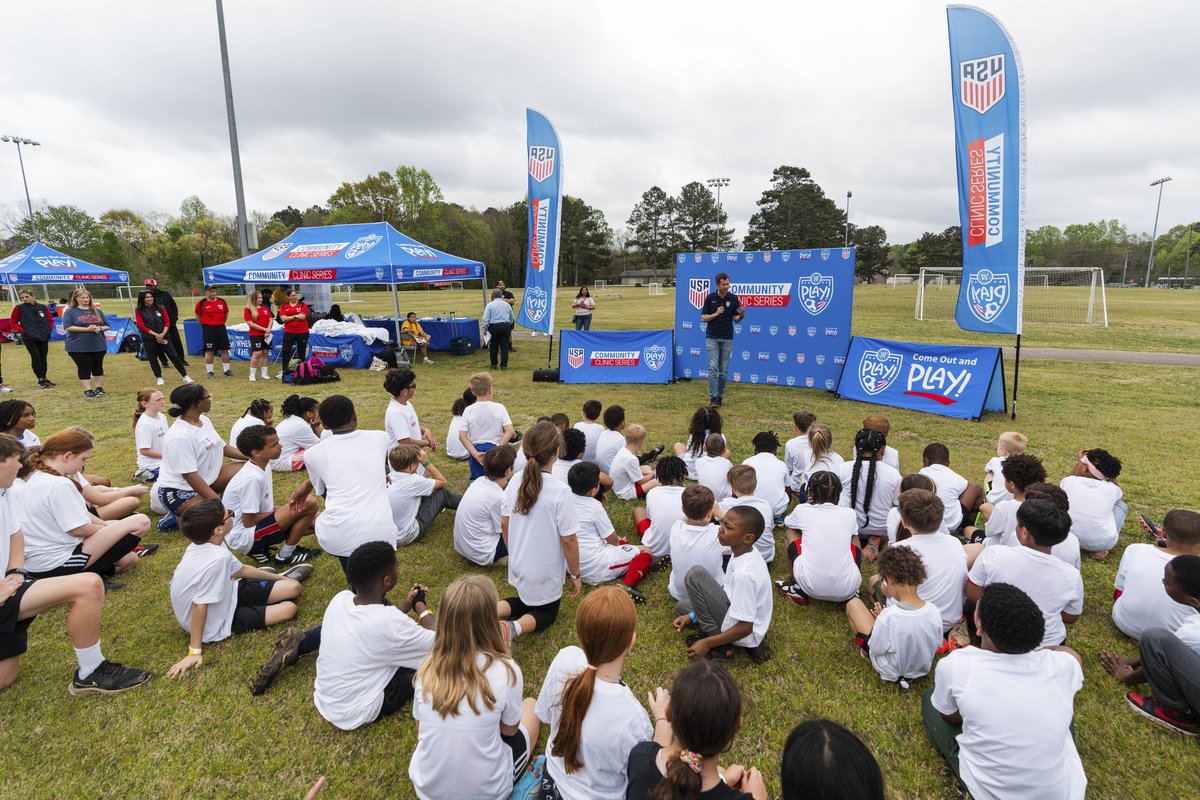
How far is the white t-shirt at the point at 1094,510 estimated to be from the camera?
14.1ft

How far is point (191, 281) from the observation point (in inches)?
2329

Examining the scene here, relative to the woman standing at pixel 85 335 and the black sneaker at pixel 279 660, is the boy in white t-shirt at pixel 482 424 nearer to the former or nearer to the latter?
the black sneaker at pixel 279 660

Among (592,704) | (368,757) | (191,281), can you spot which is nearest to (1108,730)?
(592,704)

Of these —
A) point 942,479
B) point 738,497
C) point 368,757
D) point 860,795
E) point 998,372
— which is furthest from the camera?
point 998,372

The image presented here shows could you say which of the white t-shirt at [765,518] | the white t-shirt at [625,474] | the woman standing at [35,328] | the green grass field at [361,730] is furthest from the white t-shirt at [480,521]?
the woman standing at [35,328]

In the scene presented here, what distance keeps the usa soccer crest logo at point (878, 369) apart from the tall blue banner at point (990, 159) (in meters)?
1.56

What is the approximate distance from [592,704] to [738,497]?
95.6 inches

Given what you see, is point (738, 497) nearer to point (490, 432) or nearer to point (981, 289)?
point (490, 432)

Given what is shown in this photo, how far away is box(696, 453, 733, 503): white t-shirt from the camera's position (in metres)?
4.93

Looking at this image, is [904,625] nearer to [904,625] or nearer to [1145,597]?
[904,625]

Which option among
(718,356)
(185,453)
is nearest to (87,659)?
(185,453)

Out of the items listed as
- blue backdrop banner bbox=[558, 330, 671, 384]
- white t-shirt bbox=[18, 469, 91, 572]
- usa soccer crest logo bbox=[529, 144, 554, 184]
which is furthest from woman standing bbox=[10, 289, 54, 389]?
blue backdrop banner bbox=[558, 330, 671, 384]

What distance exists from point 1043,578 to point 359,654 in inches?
149

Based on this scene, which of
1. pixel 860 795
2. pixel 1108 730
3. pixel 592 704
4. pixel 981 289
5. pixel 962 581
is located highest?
pixel 981 289
